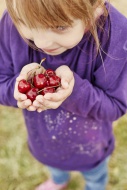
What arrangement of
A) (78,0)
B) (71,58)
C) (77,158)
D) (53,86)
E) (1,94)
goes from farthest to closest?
(77,158), (1,94), (71,58), (53,86), (78,0)

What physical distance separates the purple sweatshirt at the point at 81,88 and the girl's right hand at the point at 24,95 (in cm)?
7

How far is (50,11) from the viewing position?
3.40ft

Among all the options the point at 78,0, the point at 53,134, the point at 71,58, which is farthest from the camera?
the point at 53,134

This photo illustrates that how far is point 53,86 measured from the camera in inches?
48.7

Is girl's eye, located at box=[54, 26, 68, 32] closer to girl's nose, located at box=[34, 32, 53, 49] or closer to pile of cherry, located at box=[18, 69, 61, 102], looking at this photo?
girl's nose, located at box=[34, 32, 53, 49]

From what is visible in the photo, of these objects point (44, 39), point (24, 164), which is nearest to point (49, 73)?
point (44, 39)

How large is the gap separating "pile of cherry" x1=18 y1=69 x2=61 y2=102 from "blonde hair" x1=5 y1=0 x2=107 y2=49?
0.20 metres

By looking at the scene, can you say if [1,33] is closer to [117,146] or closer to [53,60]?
[53,60]

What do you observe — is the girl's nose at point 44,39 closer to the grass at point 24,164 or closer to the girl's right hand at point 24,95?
the girl's right hand at point 24,95

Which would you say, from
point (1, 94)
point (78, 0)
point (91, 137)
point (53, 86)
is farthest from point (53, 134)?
point (78, 0)

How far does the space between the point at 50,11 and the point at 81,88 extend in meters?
0.38

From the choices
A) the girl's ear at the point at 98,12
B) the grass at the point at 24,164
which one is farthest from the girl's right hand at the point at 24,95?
the grass at the point at 24,164

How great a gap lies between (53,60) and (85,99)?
18cm

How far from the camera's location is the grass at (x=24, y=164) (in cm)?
235
